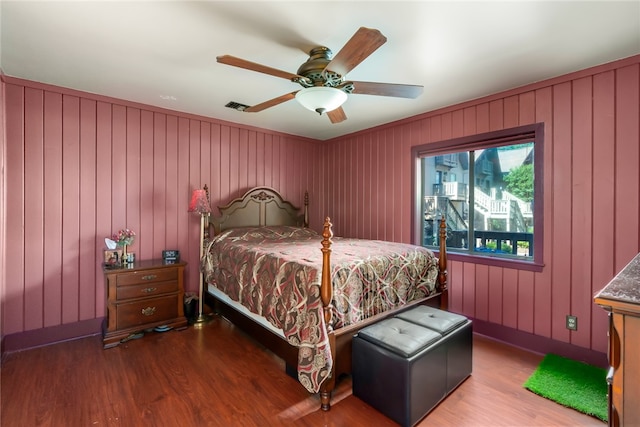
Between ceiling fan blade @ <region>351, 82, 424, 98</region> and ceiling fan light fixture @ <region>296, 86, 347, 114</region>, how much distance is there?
0.54 feet

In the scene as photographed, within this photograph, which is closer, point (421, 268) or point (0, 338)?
point (0, 338)

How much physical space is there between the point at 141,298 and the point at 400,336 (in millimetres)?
2626

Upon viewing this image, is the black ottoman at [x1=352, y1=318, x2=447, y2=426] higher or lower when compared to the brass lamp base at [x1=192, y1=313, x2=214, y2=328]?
higher

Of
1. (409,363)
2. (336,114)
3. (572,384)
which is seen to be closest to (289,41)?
(336,114)

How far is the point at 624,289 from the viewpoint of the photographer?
97 cm

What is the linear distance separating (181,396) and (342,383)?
3.90ft

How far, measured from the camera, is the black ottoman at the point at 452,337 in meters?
2.13

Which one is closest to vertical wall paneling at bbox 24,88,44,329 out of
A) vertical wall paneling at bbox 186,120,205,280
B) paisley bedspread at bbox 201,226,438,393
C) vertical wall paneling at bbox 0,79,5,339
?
vertical wall paneling at bbox 0,79,5,339

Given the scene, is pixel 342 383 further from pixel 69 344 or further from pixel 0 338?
pixel 0 338

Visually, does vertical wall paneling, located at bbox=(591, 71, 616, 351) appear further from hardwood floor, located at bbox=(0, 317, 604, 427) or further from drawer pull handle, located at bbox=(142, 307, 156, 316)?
drawer pull handle, located at bbox=(142, 307, 156, 316)

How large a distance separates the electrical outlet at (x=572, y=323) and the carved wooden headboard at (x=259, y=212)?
11.1ft

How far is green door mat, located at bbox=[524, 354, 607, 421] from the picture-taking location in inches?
80.1

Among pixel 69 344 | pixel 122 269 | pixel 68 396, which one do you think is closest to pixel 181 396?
pixel 68 396

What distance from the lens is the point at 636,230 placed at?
7.82 feet
